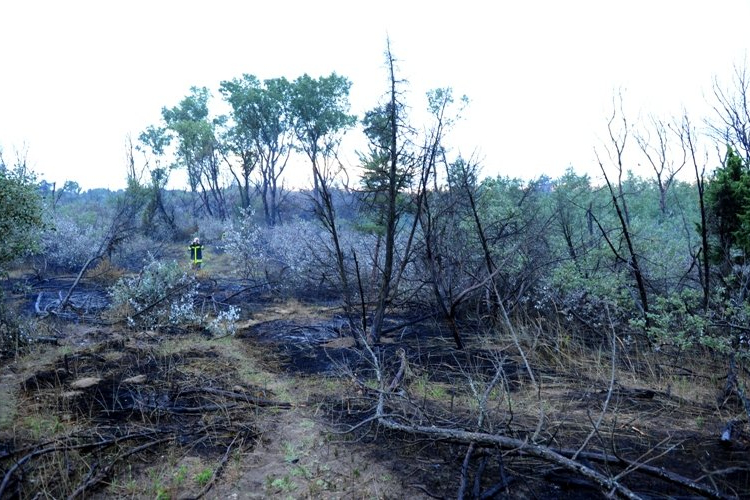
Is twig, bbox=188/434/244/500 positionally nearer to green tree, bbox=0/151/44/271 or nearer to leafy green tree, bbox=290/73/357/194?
green tree, bbox=0/151/44/271

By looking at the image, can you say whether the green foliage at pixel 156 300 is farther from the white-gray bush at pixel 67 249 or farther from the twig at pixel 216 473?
the white-gray bush at pixel 67 249

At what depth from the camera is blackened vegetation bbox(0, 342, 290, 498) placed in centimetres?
387

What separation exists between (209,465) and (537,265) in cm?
681

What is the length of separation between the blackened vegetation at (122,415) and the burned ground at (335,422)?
0.02 m

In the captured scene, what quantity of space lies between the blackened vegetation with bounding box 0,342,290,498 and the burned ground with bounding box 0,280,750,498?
20 millimetres

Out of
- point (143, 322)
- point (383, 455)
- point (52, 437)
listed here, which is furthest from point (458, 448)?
point (143, 322)

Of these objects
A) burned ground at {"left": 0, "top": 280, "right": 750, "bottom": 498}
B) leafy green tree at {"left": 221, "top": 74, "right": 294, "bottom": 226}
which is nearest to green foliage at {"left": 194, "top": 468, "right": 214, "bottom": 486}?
burned ground at {"left": 0, "top": 280, "right": 750, "bottom": 498}

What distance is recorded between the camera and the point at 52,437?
441cm

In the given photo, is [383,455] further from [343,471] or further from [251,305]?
[251,305]

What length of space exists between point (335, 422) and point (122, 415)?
2.21 m

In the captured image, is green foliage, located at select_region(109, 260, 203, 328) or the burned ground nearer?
the burned ground

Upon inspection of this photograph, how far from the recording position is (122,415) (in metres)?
5.17

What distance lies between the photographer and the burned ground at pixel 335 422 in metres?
3.77

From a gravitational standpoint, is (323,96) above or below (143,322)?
above
